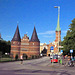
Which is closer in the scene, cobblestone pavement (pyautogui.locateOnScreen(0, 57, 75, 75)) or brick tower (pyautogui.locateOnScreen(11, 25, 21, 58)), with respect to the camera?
cobblestone pavement (pyautogui.locateOnScreen(0, 57, 75, 75))

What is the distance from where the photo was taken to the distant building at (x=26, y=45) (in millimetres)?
108250

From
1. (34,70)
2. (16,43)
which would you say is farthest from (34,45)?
(34,70)

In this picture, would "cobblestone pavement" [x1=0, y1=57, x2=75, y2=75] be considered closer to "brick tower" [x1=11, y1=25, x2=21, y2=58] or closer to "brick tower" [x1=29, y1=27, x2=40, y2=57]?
"brick tower" [x1=29, y1=27, x2=40, y2=57]

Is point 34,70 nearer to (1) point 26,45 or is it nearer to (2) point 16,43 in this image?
(1) point 26,45

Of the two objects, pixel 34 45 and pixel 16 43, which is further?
pixel 16 43

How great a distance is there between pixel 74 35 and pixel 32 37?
74858 mm

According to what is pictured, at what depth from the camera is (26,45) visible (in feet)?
365

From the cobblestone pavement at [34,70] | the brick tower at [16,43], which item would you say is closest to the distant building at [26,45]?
the brick tower at [16,43]

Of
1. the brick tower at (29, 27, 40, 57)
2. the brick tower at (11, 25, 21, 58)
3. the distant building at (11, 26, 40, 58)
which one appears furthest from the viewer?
the brick tower at (11, 25, 21, 58)

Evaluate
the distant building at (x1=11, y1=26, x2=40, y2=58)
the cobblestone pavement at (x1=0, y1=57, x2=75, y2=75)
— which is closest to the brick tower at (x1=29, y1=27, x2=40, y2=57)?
the distant building at (x1=11, y1=26, x2=40, y2=58)

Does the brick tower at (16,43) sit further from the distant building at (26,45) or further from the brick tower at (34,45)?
the brick tower at (34,45)

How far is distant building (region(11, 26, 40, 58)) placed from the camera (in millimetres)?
108250

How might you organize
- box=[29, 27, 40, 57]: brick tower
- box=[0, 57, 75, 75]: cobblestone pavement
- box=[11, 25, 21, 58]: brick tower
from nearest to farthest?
1. box=[0, 57, 75, 75]: cobblestone pavement
2. box=[29, 27, 40, 57]: brick tower
3. box=[11, 25, 21, 58]: brick tower

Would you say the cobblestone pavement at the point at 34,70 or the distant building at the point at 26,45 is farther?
the distant building at the point at 26,45
